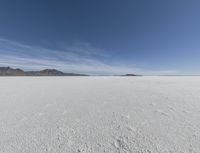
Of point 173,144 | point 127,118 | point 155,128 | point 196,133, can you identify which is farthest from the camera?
point 127,118

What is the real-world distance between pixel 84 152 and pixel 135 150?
0.69m

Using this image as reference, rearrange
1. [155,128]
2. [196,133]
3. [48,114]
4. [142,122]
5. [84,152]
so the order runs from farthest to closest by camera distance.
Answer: [48,114], [142,122], [155,128], [196,133], [84,152]

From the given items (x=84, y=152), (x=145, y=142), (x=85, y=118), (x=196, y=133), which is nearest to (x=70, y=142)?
(x=84, y=152)

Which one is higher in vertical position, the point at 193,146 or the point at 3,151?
the point at 193,146

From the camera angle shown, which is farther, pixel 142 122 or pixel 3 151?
pixel 142 122

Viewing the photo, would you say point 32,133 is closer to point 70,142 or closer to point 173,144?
point 70,142

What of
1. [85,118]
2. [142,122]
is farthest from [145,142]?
[85,118]

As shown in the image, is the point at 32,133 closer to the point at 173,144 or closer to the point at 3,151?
the point at 3,151

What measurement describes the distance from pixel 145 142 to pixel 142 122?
729 millimetres

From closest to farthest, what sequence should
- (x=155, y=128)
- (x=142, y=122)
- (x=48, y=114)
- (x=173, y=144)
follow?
(x=173, y=144), (x=155, y=128), (x=142, y=122), (x=48, y=114)

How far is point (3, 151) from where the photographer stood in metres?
1.51

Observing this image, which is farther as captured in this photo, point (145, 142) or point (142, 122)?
point (142, 122)

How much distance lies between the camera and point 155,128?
6.95 ft

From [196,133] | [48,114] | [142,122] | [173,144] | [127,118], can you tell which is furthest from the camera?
[48,114]
